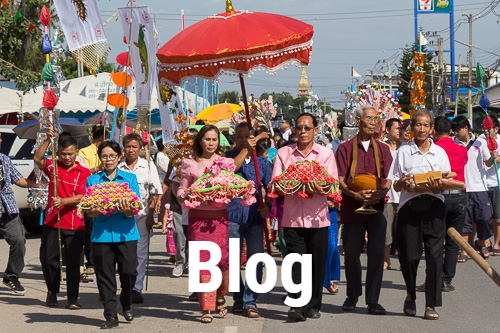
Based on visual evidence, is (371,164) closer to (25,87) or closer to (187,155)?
(187,155)

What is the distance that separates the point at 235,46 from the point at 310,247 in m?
2.15

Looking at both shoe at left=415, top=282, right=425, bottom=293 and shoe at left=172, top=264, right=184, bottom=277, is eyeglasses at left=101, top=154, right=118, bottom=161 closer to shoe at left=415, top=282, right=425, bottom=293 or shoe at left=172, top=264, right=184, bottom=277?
shoe at left=172, top=264, right=184, bottom=277

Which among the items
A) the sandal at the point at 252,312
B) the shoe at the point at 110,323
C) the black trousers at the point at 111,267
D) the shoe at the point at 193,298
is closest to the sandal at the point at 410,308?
the sandal at the point at 252,312

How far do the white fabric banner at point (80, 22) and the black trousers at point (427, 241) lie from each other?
4.90 m

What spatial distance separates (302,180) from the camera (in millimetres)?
8805

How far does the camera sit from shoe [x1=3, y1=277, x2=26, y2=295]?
11.1 meters

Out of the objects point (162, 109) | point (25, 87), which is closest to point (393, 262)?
point (162, 109)

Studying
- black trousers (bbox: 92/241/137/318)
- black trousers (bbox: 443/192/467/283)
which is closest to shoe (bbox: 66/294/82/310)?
black trousers (bbox: 92/241/137/318)

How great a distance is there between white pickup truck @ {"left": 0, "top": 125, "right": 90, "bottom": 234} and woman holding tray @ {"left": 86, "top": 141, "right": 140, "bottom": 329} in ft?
29.5

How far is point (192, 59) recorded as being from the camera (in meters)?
8.97

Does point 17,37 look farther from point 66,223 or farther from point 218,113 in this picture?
point 66,223

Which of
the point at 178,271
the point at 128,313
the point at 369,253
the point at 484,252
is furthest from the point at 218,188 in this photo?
the point at 484,252

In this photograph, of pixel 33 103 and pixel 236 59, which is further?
pixel 33 103

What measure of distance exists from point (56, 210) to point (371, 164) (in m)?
3.51
